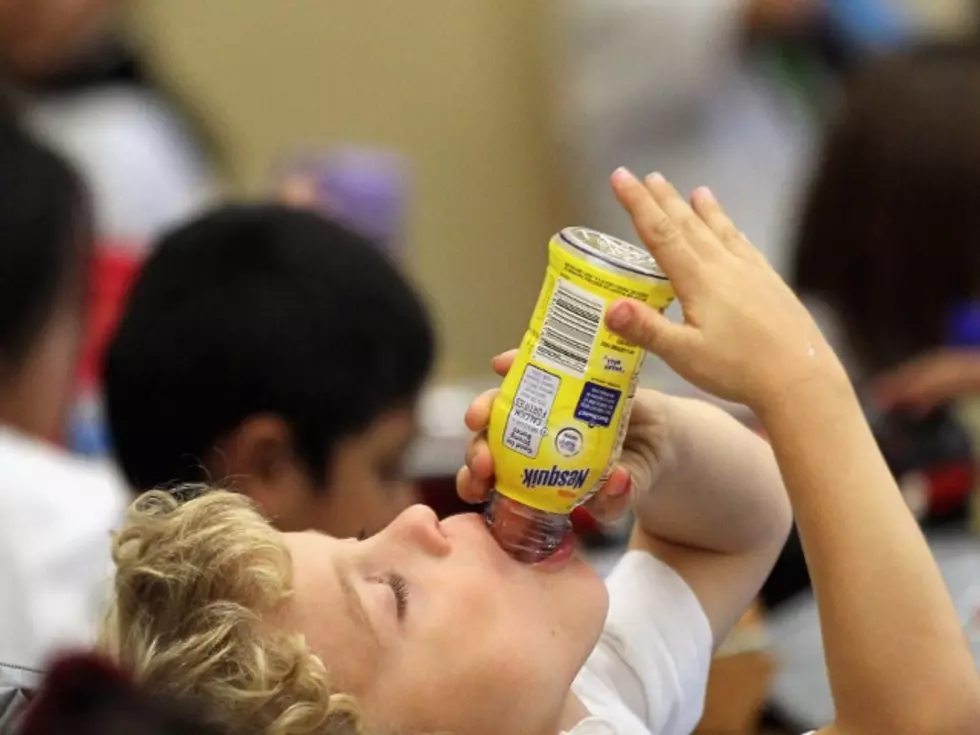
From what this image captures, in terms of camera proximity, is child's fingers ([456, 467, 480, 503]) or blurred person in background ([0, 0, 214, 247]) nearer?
child's fingers ([456, 467, 480, 503])

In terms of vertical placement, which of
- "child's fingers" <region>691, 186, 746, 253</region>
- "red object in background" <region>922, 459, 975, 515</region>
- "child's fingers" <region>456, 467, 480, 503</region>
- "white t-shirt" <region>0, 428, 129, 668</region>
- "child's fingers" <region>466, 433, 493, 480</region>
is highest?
"child's fingers" <region>691, 186, 746, 253</region>

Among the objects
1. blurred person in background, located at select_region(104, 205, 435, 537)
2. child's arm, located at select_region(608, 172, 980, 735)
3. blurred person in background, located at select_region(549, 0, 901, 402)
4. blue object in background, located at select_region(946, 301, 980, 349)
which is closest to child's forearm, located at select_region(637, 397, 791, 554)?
child's arm, located at select_region(608, 172, 980, 735)

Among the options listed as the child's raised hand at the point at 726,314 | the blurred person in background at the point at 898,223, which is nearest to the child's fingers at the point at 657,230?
the child's raised hand at the point at 726,314

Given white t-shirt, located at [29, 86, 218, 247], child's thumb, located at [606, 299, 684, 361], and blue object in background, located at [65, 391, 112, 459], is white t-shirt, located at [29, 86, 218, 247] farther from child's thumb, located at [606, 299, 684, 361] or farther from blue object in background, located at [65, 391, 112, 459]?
child's thumb, located at [606, 299, 684, 361]

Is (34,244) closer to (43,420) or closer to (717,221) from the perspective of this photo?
(43,420)

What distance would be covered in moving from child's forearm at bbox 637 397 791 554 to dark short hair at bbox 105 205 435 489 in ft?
1.15

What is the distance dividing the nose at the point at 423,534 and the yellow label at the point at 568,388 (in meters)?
0.08

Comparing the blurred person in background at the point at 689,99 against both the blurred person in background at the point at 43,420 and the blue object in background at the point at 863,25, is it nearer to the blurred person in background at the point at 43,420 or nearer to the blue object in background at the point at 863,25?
the blue object in background at the point at 863,25

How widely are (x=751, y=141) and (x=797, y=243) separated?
0.93m

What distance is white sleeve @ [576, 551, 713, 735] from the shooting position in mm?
928

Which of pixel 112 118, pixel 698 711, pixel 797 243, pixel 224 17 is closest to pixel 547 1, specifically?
pixel 224 17

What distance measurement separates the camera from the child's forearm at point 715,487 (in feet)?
3.01

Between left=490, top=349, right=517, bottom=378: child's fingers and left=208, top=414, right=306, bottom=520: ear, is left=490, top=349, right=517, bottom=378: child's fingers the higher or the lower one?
the higher one

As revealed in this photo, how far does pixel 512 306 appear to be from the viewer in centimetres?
312
